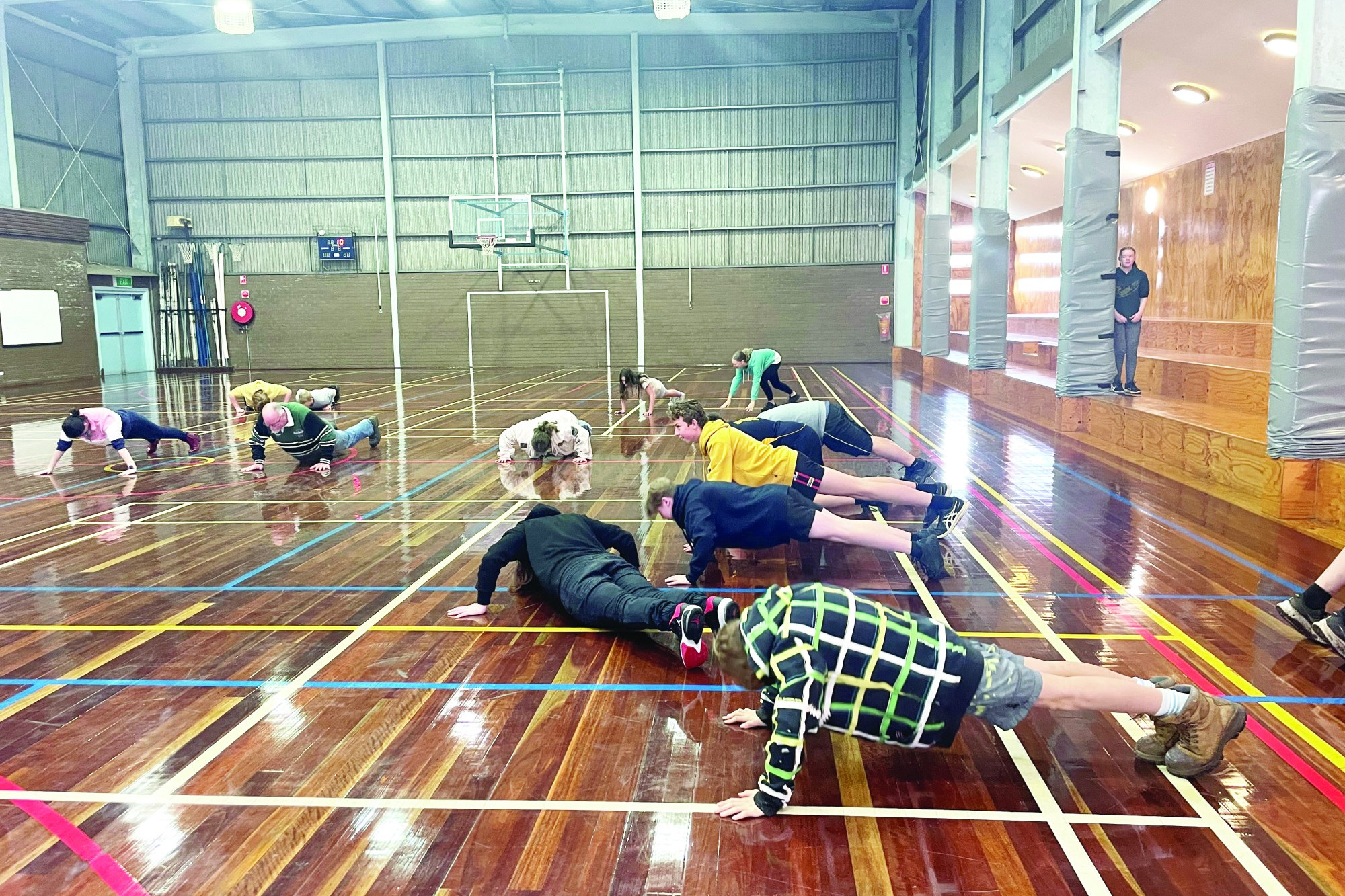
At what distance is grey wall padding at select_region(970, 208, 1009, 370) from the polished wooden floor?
28.1ft

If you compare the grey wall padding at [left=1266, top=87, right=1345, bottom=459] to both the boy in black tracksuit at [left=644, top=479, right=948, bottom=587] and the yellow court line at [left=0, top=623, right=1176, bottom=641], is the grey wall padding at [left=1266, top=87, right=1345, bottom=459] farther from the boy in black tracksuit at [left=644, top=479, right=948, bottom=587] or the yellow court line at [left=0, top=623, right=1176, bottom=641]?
the boy in black tracksuit at [left=644, top=479, right=948, bottom=587]

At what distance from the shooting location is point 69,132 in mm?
25922

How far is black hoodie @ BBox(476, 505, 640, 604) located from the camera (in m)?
5.53

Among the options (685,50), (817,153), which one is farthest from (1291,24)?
(685,50)

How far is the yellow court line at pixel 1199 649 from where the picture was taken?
3.78 m

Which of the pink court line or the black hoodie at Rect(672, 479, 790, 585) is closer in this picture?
the pink court line

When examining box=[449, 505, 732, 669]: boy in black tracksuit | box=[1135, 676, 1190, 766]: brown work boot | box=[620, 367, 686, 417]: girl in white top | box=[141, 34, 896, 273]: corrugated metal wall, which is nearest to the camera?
box=[1135, 676, 1190, 766]: brown work boot

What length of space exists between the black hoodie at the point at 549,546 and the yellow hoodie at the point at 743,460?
40.8 inches

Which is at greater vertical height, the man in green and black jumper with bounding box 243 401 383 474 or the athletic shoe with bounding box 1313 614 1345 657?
the man in green and black jumper with bounding box 243 401 383 474

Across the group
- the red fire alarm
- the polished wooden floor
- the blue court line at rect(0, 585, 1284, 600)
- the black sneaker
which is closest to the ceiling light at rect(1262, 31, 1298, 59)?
the polished wooden floor

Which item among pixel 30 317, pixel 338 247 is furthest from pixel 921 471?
pixel 30 317

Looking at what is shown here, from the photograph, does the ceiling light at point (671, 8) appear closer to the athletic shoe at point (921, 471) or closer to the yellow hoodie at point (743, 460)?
the athletic shoe at point (921, 471)

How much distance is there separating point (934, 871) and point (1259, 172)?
14.4 m

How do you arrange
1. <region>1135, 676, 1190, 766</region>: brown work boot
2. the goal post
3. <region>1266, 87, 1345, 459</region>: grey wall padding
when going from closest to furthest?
<region>1135, 676, 1190, 766</region>: brown work boot
<region>1266, 87, 1345, 459</region>: grey wall padding
the goal post
